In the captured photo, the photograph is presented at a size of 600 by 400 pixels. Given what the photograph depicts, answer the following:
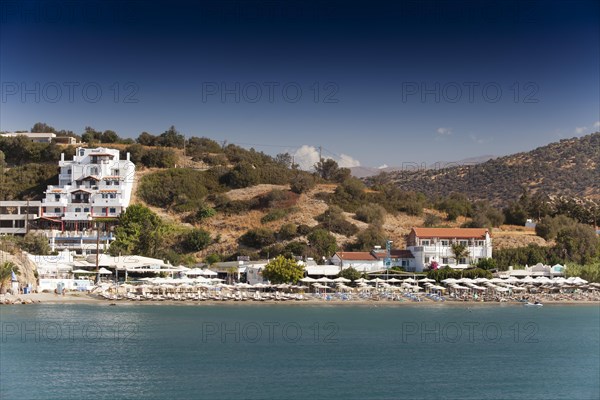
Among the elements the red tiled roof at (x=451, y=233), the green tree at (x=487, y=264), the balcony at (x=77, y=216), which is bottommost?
the green tree at (x=487, y=264)

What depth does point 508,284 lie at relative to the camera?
194 feet

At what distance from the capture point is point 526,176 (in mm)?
112438

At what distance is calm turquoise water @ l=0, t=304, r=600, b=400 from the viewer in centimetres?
2817

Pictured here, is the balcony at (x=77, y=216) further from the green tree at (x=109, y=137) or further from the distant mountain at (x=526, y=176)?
the distant mountain at (x=526, y=176)

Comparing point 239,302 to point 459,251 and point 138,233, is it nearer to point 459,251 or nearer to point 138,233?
point 138,233

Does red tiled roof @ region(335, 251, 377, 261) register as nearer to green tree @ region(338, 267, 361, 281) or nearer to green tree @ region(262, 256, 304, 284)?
green tree @ region(338, 267, 361, 281)

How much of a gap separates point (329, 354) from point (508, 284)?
1100 inches

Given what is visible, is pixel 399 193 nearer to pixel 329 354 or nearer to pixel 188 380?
pixel 329 354

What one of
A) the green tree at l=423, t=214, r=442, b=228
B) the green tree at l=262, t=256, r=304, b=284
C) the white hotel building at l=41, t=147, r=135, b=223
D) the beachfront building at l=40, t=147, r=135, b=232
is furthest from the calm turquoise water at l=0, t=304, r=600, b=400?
the green tree at l=423, t=214, r=442, b=228

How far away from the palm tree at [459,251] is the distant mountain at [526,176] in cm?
4093

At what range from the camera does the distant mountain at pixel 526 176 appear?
106250 mm

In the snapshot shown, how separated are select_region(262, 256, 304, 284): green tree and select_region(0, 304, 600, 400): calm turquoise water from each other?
754 centimetres

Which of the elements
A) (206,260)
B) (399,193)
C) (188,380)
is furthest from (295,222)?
(188,380)

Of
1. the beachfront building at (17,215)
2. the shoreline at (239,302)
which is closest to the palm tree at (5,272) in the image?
the shoreline at (239,302)
